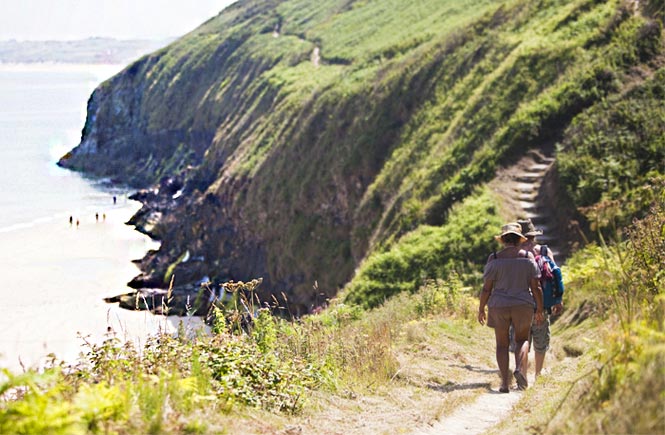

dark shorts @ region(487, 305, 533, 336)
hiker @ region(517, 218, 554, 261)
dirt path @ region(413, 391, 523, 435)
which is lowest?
dirt path @ region(413, 391, 523, 435)

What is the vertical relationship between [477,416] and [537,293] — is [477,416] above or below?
below

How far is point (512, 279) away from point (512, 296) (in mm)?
219

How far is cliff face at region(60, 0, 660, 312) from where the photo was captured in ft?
85.4

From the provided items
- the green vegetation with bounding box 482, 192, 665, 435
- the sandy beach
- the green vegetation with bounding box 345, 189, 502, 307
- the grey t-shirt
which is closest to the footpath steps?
the green vegetation with bounding box 345, 189, 502, 307

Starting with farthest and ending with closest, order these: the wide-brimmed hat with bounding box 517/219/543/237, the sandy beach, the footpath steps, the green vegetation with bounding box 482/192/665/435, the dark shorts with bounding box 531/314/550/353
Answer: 1. the sandy beach
2. the footpath steps
3. the wide-brimmed hat with bounding box 517/219/543/237
4. the dark shorts with bounding box 531/314/550/353
5. the green vegetation with bounding box 482/192/665/435

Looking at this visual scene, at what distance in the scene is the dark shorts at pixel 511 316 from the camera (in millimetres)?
9469

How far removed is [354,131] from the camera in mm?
40500

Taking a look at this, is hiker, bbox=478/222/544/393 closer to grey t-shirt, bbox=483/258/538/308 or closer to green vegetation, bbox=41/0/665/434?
grey t-shirt, bbox=483/258/538/308

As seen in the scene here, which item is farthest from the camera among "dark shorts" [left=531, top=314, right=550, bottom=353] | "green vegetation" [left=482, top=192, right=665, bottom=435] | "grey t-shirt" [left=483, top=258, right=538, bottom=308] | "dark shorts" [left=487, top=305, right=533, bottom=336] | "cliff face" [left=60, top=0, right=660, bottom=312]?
"cliff face" [left=60, top=0, right=660, bottom=312]

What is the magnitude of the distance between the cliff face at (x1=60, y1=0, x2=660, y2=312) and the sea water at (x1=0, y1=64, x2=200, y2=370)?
9.58 ft

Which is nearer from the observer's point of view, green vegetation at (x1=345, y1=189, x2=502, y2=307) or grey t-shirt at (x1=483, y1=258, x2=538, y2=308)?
grey t-shirt at (x1=483, y1=258, x2=538, y2=308)

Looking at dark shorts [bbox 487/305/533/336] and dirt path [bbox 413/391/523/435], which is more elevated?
dark shorts [bbox 487/305/533/336]

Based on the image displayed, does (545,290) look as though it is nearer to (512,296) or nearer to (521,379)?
(512,296)

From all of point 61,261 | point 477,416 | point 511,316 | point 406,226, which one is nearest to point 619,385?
point 477,416
